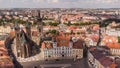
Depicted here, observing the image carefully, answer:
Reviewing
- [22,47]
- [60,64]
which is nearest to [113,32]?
[22,47]

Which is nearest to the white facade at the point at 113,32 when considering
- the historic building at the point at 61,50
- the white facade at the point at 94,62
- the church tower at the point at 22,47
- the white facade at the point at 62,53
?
the historic building at the point at 61,50

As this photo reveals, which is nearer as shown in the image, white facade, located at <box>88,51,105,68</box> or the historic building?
white facade, located at <box>88,51,105,68</box>

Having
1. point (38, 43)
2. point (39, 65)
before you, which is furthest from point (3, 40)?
point (39, 65)

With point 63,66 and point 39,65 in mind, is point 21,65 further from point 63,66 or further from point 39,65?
point 63,66

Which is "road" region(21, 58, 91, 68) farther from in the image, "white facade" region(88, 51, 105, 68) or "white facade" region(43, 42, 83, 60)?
"white facade" region(43, 42, 83, 60)

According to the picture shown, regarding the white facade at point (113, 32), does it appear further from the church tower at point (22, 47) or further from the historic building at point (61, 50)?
the church tower at point (22, 47)

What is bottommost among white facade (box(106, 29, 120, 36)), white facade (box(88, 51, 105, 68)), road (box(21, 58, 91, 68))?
road (box(21, 58, 91, 68))

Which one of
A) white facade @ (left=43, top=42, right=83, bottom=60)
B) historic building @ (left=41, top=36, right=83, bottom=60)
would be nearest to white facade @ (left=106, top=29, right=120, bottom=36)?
historic building @ (left=41, top=36, right=83, bottom=60)

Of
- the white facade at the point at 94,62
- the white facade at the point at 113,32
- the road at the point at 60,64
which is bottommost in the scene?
the road at the point at 60,64

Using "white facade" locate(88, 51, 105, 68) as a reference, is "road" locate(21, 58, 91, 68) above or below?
below

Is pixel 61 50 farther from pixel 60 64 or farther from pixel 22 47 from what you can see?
pixel 60 64

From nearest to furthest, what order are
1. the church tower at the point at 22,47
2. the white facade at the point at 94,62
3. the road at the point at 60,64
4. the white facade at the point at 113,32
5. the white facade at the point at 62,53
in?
the white facade at the point at 94,62
the road at the point at 60,64
the church tower at the point at 22,47
the white facade at the point at 62,53
the white facade at the point at 113,32
